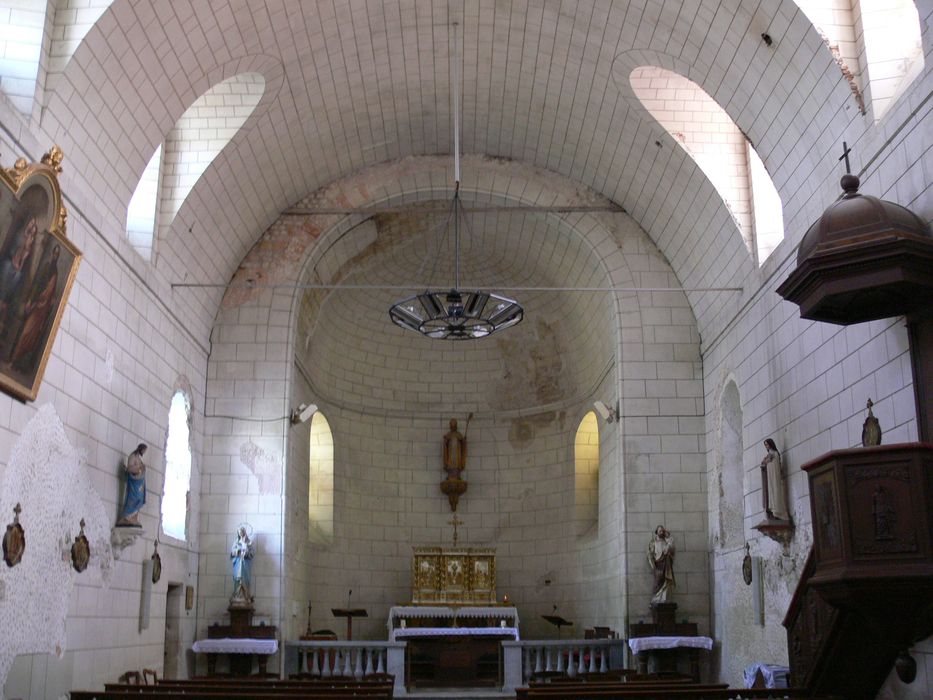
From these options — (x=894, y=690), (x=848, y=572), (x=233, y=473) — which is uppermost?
(x=233, y=473)

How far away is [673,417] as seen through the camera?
16.9 m

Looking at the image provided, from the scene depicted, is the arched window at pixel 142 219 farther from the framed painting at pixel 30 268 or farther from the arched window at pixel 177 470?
the framed painting at pixel 30 268

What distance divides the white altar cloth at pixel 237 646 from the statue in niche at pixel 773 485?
739 centimetres

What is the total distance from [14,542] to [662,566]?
379 inches

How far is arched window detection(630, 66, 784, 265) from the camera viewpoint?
48.6ft

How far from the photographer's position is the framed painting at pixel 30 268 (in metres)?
9.34

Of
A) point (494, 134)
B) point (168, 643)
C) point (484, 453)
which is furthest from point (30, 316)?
point (484, 453)

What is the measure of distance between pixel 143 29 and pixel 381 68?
463cm

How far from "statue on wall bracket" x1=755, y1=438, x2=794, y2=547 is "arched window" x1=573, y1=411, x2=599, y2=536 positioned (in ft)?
22.8

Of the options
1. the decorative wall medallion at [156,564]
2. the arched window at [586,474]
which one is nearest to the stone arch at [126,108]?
the decorative wall medallion at [156,564]

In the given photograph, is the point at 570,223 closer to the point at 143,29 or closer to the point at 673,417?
the point at 673,417

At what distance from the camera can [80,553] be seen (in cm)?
1137

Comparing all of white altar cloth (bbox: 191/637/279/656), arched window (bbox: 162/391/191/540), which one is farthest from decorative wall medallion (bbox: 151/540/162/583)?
white altar cloth (bbox: 191/637/279/656)

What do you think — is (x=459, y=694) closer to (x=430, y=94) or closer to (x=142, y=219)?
(x=142, y=219)
